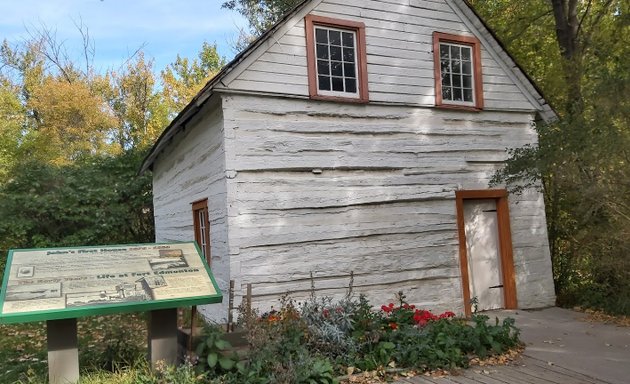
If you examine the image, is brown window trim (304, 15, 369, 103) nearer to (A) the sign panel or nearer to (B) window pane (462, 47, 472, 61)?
(B) window pane (462, 47, 472, 61)

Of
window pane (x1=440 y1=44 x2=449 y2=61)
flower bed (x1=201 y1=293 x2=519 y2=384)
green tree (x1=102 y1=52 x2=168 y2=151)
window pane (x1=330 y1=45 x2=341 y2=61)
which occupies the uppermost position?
green tree (x1=102 y1=52 x2=168 y2=151)

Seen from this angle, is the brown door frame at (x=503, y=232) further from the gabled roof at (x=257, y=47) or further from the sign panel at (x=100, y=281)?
the sign panel at (x=100, y=281)

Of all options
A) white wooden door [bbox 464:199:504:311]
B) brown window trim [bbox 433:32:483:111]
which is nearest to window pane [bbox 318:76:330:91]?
brown window trim [bbox 433:32:483:111]

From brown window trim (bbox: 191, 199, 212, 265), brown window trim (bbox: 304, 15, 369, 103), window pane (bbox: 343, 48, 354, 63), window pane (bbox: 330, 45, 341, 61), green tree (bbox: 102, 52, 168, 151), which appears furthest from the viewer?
green tree (bbox: 102, 52, 168, 151)

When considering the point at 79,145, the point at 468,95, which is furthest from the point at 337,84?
the point at 79,145

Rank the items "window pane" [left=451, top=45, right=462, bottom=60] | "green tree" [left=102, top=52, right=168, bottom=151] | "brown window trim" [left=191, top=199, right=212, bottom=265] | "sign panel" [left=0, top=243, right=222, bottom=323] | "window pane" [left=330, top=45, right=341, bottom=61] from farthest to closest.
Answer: "green tree" [left=102, top=52, right=168, bottom=151], "window pane" [left=451, top=45, right=462, bottom=60], "brown window trim" [left=191, top=199, right=212, bottom=265], "window pane" [left=330, top=45, right=341, bottom=61], "sign panel" [left=0, top=243, right=222, bottom=323]

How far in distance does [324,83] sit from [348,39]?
932 mm

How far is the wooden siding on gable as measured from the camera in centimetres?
788

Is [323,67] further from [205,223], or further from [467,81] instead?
[205,223]

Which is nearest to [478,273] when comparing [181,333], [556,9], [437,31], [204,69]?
[437,31]

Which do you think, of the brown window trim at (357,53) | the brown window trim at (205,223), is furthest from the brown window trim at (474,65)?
the brown window trim at (205,223)

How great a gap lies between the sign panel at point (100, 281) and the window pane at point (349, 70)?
451 centimetres

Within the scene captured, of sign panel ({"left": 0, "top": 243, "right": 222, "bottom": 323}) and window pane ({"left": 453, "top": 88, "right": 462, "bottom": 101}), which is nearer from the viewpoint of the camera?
sign panel ({"left": 0, "top": 243, "right": 222, "bottom": 323})

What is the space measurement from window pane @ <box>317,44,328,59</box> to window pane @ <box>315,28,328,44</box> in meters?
0.08
